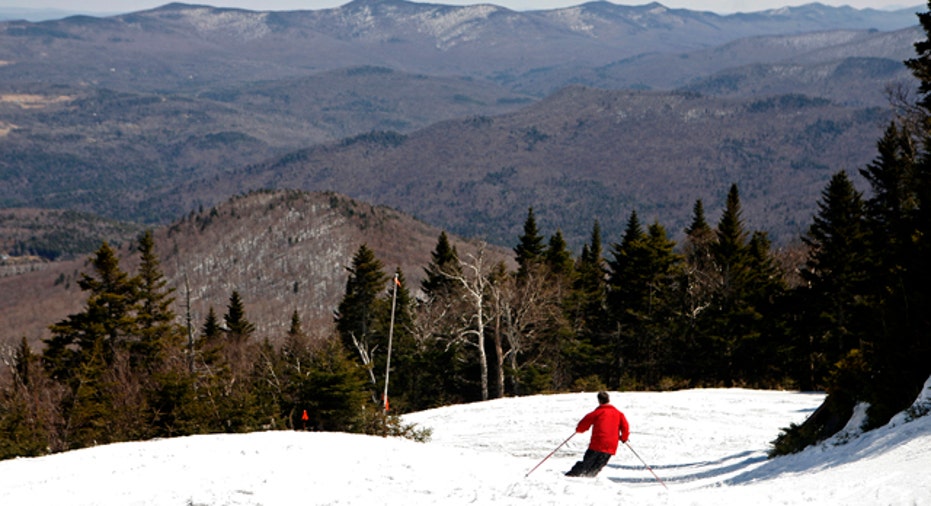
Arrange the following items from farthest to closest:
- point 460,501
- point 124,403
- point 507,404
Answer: point 507,404, point 124,403, point 460,501

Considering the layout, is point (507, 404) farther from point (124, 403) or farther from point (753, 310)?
point (753, 310)

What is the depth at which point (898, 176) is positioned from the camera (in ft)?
125

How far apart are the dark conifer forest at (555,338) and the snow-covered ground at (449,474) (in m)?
2.38

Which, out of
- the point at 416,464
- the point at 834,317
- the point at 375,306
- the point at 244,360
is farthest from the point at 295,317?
the point at 416,464

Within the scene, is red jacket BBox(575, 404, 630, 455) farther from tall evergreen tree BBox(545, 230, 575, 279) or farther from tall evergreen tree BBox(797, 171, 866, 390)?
tall evergreen tree BBox(545, 230, 575, 279)

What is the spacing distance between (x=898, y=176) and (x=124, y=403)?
114 feet

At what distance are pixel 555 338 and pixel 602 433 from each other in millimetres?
37618

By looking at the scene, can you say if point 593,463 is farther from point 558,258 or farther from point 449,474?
point 558,258

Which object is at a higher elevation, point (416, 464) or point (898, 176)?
point (898, 176)

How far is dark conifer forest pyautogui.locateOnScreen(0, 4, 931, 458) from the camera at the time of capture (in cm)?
2044

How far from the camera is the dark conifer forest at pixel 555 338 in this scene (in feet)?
67.1

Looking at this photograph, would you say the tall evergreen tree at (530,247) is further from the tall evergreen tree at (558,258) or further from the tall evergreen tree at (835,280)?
the tall evergreen tree at (835,280)

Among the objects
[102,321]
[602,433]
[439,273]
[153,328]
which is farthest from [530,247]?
[602,433]

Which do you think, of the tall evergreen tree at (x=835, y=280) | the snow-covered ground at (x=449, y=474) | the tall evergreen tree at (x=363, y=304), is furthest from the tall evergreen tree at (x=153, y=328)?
the tall evergreen tree at (x=835, y=280)
